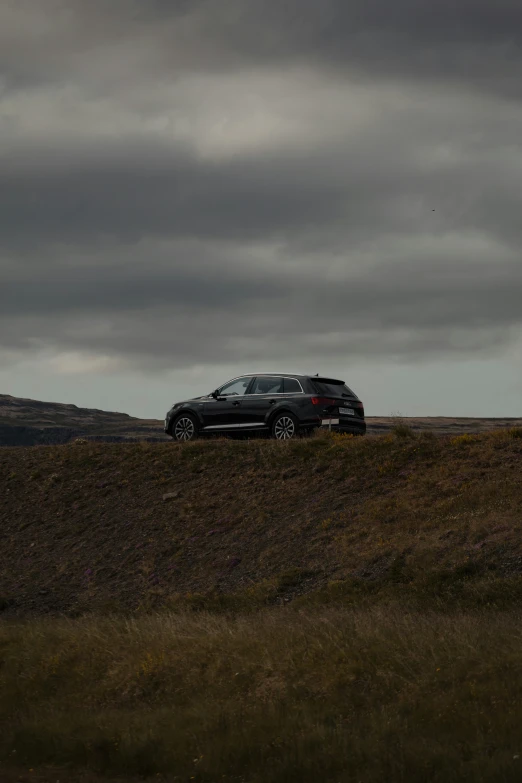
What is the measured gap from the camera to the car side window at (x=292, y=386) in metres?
24.4

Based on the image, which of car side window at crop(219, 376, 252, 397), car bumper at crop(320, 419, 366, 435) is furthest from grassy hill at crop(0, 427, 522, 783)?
car side window at crop(219, 376, 252, 397)

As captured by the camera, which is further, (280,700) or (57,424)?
(57,424)

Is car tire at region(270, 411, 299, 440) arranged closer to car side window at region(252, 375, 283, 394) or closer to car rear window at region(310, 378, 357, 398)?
car side window at region(252, 375, 283, 394)

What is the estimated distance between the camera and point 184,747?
9.87 metres

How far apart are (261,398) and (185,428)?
3.26 metres

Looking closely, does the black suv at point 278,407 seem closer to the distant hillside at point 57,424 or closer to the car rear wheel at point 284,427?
the car rear wheel at point 284,427

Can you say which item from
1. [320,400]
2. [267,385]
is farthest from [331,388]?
[267,385]

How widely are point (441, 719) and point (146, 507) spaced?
14.9 metres

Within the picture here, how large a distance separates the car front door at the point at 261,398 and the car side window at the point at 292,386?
16 centimetres

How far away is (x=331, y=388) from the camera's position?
24609 mm

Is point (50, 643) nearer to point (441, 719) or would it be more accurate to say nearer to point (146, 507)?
point (441, 719)

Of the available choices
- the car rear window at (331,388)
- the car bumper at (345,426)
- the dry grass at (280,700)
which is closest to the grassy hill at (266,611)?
the dry grass at (280,700)

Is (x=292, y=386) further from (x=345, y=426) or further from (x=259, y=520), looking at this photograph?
(x=259, y=520)

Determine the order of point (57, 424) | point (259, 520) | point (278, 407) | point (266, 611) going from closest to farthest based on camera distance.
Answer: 1. point (266, 611)
2. point (259, 520)
3. point (278, 407)
4. point (57, 424)
